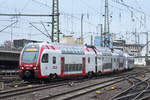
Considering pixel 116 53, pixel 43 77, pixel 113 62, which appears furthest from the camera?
pixel 116 53

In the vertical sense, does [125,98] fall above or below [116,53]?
below

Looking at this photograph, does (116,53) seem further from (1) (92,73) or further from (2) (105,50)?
(1) (92,73)

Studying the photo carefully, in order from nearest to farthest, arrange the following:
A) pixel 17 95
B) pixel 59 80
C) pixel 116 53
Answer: pixel 17 95 < pixel 59 80 < pixel 116 53

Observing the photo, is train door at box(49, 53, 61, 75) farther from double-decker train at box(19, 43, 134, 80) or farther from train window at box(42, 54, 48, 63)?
train window at box(42, 54, 48, 63)

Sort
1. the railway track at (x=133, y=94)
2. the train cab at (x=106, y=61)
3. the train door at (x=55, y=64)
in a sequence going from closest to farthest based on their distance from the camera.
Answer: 1. the railway track at (x=133, y=94)
2. the train door at (x=55, y=64)
3. the train cab at (x=106, y=61)

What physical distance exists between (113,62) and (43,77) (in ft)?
57.3

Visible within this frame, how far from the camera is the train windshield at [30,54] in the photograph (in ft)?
64.2

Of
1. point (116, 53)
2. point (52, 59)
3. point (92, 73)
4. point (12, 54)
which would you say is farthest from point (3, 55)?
point (52, 59)

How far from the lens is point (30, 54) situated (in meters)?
19.9

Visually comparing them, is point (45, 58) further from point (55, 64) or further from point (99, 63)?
point (99, 63)

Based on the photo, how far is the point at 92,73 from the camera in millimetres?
27969

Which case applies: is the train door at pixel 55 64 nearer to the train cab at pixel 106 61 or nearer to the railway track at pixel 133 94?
the railway track at pixel 133 94

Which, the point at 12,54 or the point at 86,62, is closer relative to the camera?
the point at 86,62

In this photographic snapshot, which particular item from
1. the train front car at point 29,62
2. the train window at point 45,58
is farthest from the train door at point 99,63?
the train front car at point 29,62
